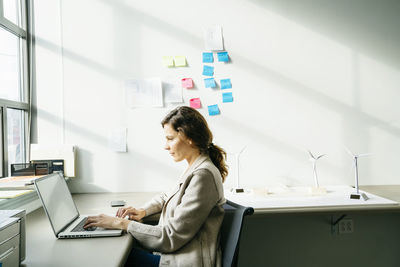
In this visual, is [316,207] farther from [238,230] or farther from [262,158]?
[238,230]

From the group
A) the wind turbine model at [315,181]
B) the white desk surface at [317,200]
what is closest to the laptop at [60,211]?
the white desk surface at [317,200]

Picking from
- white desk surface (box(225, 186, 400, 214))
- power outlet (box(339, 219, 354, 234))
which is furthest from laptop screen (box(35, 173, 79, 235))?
power outlet (box(339, 219, 354, 234))

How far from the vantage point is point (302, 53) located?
2.38 meters

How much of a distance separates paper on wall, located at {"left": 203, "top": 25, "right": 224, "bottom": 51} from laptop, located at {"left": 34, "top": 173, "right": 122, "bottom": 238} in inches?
57.0

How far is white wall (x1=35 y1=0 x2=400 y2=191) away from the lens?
7.64 feet

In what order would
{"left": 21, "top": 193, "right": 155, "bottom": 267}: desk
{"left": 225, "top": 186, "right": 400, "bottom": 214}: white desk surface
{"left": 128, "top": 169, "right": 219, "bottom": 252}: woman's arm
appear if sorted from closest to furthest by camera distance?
1. {"left": 21, "top": 193, "right": 155, "bottom": 267}: desk
2. {"left": 128, "top": 169, "right": 219, "bottom": 252}: woman's arm
3. {"left": 225, "top": 186, "right": 400, "bottom": 214}: white desk surface

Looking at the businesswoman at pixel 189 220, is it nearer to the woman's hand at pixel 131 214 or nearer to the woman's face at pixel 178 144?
the woman's face at pixel 178 144

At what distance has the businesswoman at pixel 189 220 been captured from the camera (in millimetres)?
1242

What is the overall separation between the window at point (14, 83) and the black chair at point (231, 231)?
1625mm

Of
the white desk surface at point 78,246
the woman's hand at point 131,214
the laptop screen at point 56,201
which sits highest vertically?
the laptop screen at point 56,201

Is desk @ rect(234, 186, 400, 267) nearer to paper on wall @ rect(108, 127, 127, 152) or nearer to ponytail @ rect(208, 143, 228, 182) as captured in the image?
ponytail @ rect(208, 143, 228, 182)

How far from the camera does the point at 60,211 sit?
1.41 m

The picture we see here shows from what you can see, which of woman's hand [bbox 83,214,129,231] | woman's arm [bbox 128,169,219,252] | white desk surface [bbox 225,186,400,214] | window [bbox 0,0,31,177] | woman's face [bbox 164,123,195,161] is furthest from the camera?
window [bbox 0,0,31,177]

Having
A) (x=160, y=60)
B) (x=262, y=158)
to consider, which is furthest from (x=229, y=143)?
(x=160, y=60)
